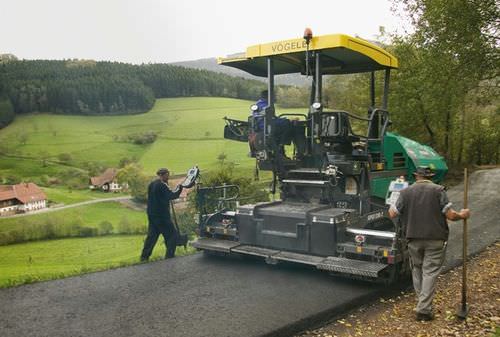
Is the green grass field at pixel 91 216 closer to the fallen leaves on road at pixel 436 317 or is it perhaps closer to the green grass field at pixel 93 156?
the green grass field at pixel 93 156

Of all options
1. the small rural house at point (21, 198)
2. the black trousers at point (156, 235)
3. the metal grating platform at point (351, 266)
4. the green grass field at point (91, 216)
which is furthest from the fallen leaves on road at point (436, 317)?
the small rural house at point (21, 198)

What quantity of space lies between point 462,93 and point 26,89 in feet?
39.0

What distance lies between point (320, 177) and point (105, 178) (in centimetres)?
423

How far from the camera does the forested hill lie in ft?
25.0

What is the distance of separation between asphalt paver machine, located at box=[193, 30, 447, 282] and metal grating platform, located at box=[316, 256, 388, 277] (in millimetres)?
11

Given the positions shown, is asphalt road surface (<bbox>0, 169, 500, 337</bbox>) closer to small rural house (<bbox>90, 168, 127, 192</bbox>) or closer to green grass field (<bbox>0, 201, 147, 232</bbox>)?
green grass field (<bbox>0, 201, 147, 232</bbox>)

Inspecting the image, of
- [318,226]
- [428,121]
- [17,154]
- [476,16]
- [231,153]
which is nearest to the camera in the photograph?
[318,226]

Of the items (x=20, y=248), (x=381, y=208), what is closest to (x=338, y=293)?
(x=381, y=208)

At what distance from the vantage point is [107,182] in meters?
8.47

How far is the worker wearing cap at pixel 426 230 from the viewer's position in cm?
465

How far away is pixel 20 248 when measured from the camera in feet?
22.1

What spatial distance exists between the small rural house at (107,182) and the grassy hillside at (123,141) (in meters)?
0.23

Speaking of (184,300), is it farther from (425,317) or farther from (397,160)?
(397,160)

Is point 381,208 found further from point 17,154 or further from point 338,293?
point 17,154
